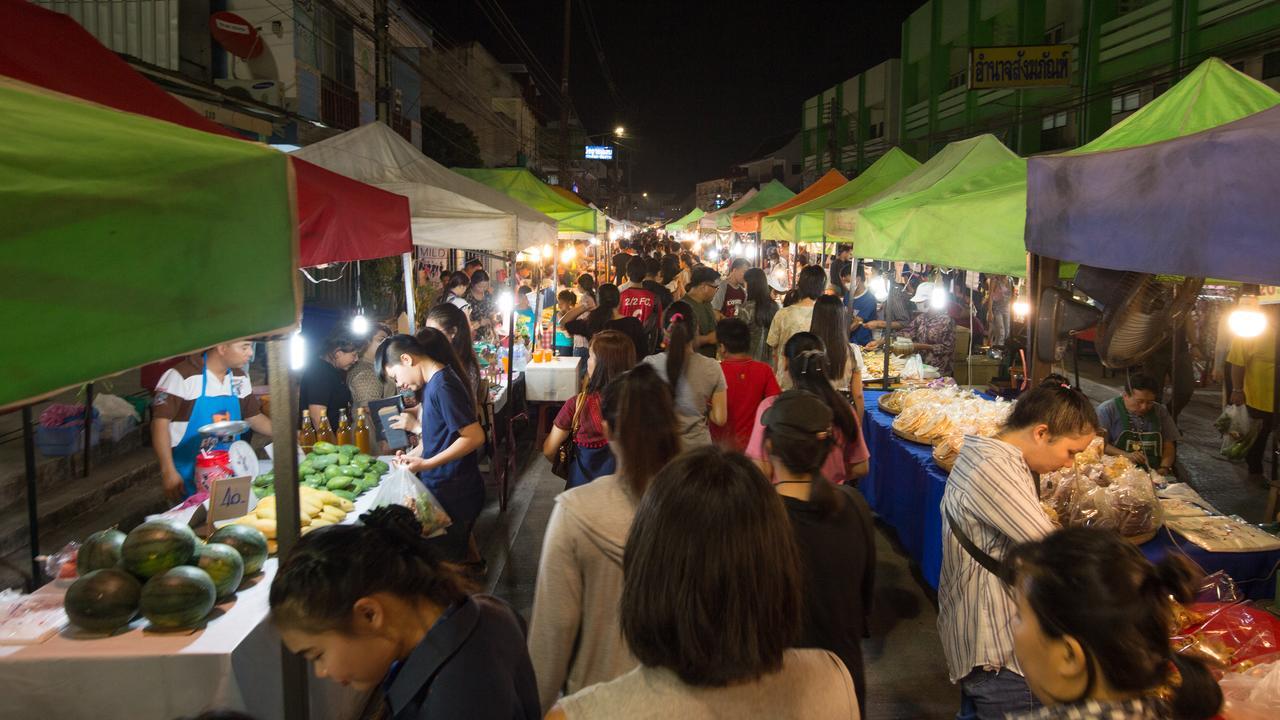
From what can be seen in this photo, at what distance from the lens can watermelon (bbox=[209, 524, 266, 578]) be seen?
3.47m

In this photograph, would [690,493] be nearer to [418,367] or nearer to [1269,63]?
[418,367]

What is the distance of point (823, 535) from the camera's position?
2.59 metres

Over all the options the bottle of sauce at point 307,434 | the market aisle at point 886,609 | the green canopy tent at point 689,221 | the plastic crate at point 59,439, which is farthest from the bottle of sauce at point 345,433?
the green canopy tent at point 689,221

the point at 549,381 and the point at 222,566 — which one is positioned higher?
the point at 549,381

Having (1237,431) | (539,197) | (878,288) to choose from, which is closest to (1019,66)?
(878,288)

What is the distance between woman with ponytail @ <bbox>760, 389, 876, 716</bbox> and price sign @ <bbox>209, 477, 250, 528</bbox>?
8.77ft

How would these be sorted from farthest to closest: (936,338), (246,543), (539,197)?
(539,197), (936,338), (246,543)

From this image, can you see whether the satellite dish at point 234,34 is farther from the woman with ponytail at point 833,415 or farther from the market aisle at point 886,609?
the woman with ponytail at point 833,415

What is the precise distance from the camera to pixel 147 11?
13.1 m

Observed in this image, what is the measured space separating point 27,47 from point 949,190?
6.12 m

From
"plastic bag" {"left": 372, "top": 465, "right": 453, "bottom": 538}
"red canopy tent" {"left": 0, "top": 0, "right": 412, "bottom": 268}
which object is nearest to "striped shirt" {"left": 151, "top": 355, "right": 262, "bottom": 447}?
"plastic bag" {"left": 372, "top": 465, "right": 453, "bottom": 538}

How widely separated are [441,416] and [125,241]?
134 inches

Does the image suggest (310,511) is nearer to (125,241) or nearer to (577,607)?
(577,607)

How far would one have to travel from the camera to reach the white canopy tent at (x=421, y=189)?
21.0ft
